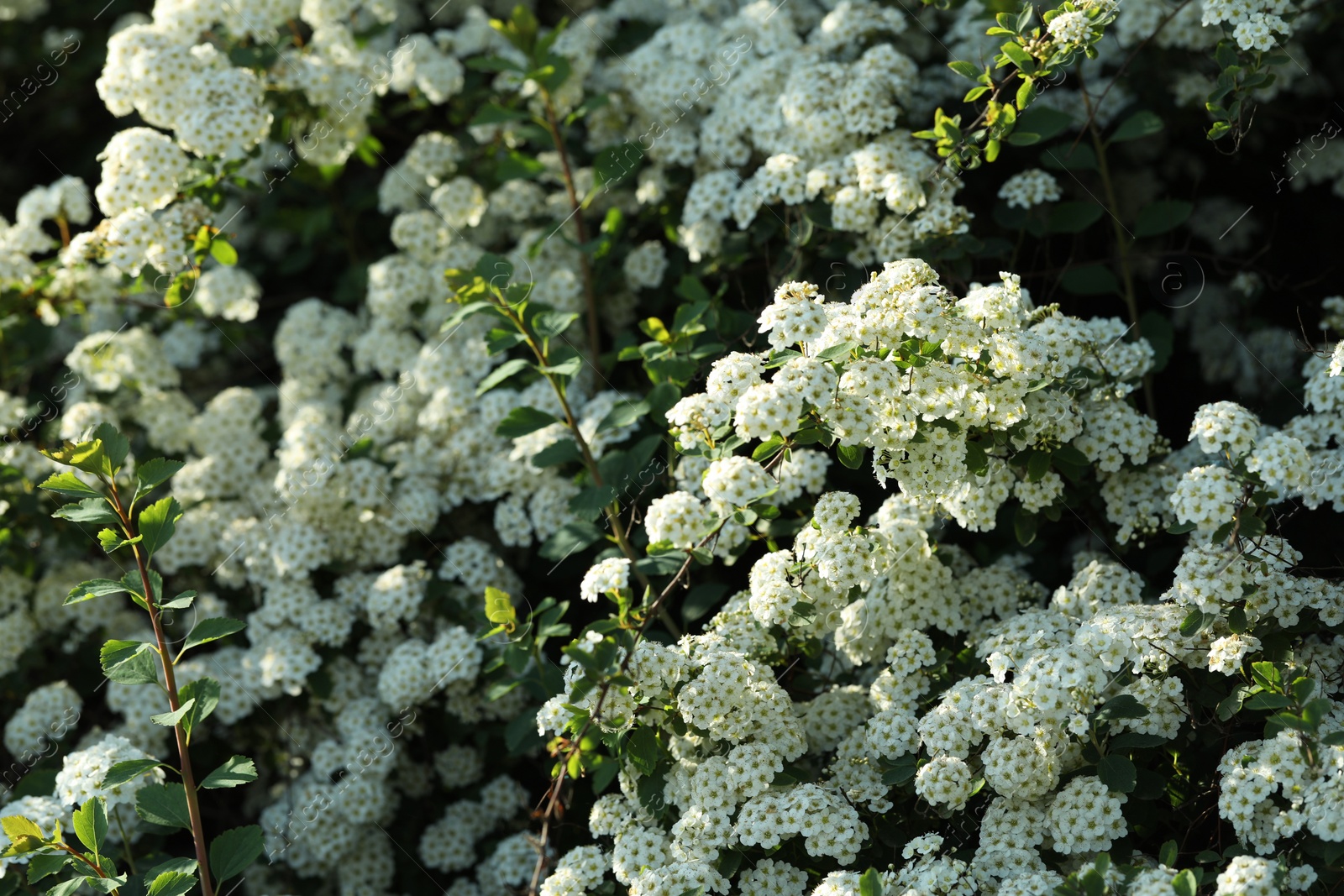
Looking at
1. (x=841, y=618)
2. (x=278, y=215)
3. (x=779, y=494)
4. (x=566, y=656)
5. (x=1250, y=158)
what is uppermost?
(x=278, y=215)

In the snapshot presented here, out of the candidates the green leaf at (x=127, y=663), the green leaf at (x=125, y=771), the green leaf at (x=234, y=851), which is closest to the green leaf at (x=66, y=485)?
the green leaf at (x=127, y=663)

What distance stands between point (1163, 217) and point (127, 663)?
12.1ft

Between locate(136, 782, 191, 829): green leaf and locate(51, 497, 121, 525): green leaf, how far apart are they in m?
0.71

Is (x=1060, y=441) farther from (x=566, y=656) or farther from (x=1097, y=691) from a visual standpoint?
(x=566, y=656)

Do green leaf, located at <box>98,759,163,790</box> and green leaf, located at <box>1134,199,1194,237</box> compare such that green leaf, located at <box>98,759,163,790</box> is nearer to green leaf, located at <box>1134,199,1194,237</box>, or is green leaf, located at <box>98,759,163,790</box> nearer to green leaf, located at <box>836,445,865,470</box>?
green leaf, located at <box>836,445,865,470</box>

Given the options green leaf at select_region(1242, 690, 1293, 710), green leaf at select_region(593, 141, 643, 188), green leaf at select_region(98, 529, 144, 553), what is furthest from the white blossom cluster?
green leaf at select_region(593, 141, 643, 188)

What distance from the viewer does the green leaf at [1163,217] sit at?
413 centimetres

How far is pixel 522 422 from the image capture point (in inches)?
149

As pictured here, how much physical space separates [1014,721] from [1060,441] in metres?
0.87

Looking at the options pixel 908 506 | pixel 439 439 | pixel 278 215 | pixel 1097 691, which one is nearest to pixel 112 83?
pixel 278 215

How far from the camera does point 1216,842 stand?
292cm

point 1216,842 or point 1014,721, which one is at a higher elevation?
point 1014,721

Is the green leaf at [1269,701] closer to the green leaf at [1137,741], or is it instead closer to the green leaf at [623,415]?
the green leaf at [1137,741]

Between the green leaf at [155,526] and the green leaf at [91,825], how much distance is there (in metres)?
0.64
